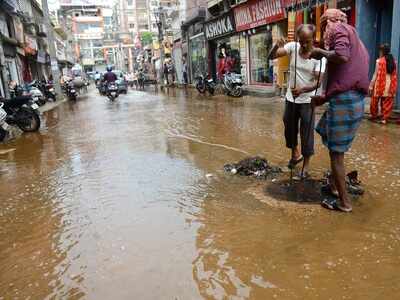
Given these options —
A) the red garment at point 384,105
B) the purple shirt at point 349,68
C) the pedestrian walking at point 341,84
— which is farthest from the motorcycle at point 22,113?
the purple shirt at point 349,68

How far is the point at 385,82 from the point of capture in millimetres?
7949

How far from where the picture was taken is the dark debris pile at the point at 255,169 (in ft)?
16.0

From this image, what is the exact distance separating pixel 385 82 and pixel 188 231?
20.9 feet

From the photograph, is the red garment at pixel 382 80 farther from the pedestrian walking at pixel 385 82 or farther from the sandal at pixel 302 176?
the sandal at pixel 302 176

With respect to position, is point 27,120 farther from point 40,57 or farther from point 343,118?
point 40,57

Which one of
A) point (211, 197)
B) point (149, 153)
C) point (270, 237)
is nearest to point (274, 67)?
point (149, 153)

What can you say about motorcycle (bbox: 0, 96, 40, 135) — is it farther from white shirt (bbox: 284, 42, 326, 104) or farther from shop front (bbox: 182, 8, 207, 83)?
shop front (bbox: 182, 8, 207, 83)

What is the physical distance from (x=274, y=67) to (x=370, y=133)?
28.7 feet

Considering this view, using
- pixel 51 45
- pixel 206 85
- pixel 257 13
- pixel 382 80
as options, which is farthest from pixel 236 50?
pixel 382 80

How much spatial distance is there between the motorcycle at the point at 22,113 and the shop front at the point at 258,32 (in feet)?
31.7

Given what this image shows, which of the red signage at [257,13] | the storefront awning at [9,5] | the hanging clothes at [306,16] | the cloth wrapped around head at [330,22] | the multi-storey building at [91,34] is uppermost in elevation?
the multi-storey building at [91,34]

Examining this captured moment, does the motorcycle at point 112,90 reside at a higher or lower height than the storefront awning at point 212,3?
lower

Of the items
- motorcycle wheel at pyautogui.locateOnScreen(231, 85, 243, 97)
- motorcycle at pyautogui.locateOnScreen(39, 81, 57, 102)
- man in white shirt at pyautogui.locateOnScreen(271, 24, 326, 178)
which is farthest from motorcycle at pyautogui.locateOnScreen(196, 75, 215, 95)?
man in white shirt at pyautogui.locateOnScreen(271, 24, 326, 178)

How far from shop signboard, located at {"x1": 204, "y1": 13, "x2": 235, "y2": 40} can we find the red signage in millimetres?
809
